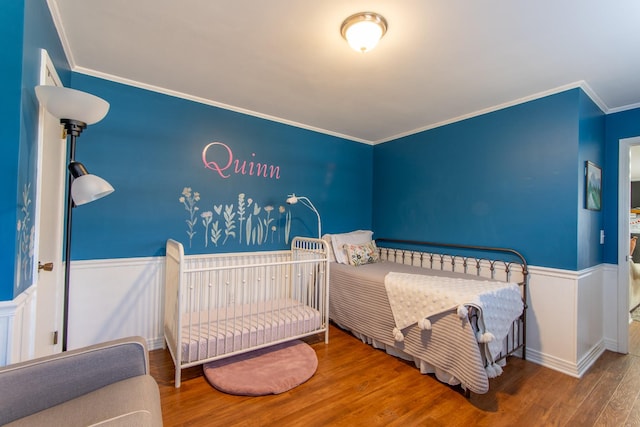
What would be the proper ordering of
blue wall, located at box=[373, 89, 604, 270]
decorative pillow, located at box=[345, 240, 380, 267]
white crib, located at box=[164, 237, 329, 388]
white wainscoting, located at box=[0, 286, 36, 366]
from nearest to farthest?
white wainscoting, located at box=[0, 286, 36, 366]
white crib, located at box=[164, 237, 329, 388]
blue wall, located at box=[373, 89, 604, 270]
decorative pillow, located at box=[345, 240, 380, 267]

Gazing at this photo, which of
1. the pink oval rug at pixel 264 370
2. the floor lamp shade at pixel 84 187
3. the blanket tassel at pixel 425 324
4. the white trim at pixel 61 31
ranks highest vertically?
the white trim at pixel 61 31

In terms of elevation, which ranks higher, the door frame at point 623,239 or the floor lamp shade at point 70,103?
the floor lamp shade at point 70,103

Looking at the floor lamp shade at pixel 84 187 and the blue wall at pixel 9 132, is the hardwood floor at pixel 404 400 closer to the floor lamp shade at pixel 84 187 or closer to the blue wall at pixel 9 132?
the blue wall at pixel 9 132

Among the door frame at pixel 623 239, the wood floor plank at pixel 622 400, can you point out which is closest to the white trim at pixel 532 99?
the door frame at pixel 623 239

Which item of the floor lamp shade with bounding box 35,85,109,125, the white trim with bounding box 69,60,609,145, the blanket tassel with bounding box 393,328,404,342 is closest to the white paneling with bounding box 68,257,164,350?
the floor lamp shade with bounding box 35,85,109,125

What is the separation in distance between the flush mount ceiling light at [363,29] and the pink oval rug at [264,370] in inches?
88.1

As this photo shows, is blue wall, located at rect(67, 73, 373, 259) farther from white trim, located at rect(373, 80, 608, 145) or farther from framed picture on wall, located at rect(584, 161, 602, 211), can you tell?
framed picture on wall, located at rect(584, 161, 602, 211)

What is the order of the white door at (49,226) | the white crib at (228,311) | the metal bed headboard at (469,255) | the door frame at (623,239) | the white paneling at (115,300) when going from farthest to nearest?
1. the door frame at (623,239)
2. the metal bed headboard at (469,255)
3. the white paneling at (115,300)
4. the white crib at (228,311)
5. the white door at (49,226)

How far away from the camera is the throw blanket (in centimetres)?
196

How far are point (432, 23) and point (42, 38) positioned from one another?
205 cm

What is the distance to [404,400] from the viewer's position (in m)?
1.89

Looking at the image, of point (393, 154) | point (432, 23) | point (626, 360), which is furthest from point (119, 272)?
point (626, 360)

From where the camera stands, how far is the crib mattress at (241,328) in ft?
6.82

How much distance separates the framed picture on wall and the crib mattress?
252 centimetres
